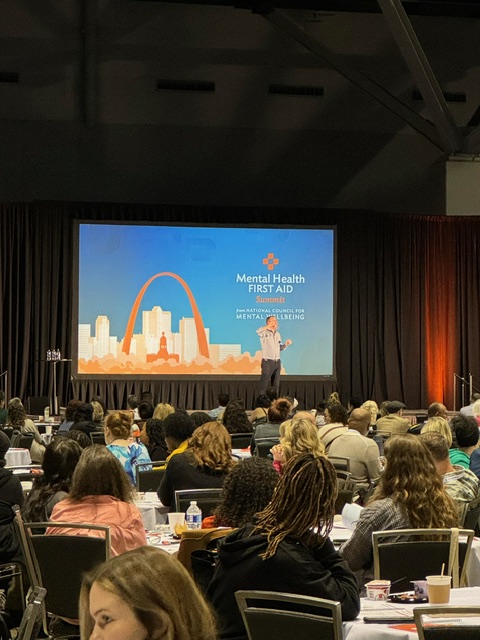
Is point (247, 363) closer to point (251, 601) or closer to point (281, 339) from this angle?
point (281, 339)

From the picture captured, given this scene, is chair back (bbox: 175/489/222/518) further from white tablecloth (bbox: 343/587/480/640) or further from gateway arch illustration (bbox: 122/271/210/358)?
gateway arch illustration (bbox: 122/271/210/358)

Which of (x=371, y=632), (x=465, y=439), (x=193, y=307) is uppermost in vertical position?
(x=193, y=307)

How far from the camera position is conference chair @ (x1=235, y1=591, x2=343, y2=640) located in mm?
2906

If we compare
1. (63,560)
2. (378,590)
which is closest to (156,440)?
(63,560)

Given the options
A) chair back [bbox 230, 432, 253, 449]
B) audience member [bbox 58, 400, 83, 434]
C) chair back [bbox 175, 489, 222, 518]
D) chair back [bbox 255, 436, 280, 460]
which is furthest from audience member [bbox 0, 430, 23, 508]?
audience member [bbox 58, 400, 83, 434]

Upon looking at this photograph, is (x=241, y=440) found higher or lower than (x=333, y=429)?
lower

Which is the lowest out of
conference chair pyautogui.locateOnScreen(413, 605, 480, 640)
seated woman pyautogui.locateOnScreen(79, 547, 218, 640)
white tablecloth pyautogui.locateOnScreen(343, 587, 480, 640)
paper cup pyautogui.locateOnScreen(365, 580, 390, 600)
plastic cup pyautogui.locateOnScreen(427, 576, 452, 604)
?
white tablecloth pyautogui.locateOnScreen(343, 587, 480, 640)

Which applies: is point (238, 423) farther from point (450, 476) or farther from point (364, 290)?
point (364, 290)

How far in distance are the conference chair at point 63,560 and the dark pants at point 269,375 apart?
12516 millimetres

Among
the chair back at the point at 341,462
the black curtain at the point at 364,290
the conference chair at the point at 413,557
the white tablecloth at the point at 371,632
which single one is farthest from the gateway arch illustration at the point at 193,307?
the white tablecloth at the point at 371,632

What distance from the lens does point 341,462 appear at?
7426 mm

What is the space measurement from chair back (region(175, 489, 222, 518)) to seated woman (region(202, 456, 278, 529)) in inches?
50.6

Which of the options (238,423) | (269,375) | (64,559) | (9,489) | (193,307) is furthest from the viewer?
(193,307)

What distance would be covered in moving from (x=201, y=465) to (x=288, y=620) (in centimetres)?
292
